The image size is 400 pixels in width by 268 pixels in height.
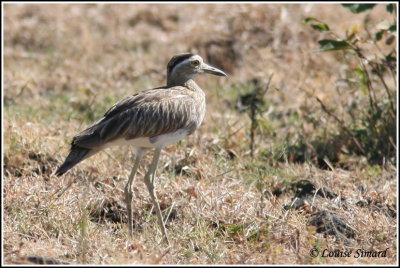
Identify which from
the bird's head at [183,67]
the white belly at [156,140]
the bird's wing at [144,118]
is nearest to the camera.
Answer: the bird's wing at [144,118]

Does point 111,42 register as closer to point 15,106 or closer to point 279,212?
point 15,106

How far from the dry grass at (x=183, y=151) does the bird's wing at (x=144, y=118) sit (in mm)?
587

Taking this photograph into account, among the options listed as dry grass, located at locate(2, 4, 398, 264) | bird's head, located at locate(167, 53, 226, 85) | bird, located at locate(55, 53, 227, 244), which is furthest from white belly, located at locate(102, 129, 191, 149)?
bird's head, located at locate(167, 53, 226, 85)

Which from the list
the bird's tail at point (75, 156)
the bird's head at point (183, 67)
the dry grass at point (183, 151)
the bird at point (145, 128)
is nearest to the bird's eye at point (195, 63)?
the bird's head at point (183, 67)

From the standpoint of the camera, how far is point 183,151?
6004 millimetres

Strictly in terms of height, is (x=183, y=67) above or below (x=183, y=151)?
above

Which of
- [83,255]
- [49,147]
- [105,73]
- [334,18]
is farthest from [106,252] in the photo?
[334,18]

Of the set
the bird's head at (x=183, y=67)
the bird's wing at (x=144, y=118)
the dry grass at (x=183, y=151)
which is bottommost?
the dry grass at (x=183, y=151)

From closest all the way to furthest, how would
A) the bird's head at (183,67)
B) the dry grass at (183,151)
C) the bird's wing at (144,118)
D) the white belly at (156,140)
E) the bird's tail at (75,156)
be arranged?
1. the dry grass at (183,151)
2. the bird's tail at (75,156)
3. the bird's wing at (144,118)
4. the white belly at (156,140)
5. the bird's head at (183,67)

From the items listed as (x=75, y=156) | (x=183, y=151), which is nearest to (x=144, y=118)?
(x=75, y=156)

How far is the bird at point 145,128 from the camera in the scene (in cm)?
478

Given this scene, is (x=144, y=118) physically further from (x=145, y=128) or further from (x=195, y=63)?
(x=195, y=63)

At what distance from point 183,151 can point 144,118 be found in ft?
3.93

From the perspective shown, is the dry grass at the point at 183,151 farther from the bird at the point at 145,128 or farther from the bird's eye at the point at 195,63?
the bird's eye at the point at 195,63
